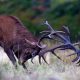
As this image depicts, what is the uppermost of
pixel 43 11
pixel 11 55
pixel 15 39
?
pixel 15 39

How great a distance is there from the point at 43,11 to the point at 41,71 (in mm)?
18187

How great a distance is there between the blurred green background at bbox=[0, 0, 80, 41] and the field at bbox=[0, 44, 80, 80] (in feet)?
41.0

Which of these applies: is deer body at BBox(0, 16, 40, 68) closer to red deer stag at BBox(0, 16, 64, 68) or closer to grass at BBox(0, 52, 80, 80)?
red deer stag at BBox(0, 16, 64, 68)

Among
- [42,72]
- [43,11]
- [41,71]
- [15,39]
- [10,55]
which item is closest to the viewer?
[42,72]

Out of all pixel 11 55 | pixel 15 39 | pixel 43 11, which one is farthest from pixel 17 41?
pixel 43 11

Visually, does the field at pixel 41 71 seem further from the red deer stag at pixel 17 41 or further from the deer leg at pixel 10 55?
the red deer stag at pixel 17 41

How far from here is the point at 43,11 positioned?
3188 centimetres

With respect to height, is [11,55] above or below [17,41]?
below

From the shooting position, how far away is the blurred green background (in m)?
29.2

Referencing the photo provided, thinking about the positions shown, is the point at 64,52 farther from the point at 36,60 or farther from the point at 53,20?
the point at 53,20

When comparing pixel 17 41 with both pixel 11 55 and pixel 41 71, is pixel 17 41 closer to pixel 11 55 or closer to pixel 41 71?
pixel 11 55

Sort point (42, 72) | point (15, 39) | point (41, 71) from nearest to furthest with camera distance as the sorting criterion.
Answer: point (42, 72) < point (41, 71) < point (15, 39)

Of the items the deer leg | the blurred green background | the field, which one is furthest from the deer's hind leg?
the blurred green background

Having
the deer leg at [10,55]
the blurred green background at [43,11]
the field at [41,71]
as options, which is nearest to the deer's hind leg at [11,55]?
the deer leg at [10,55]
